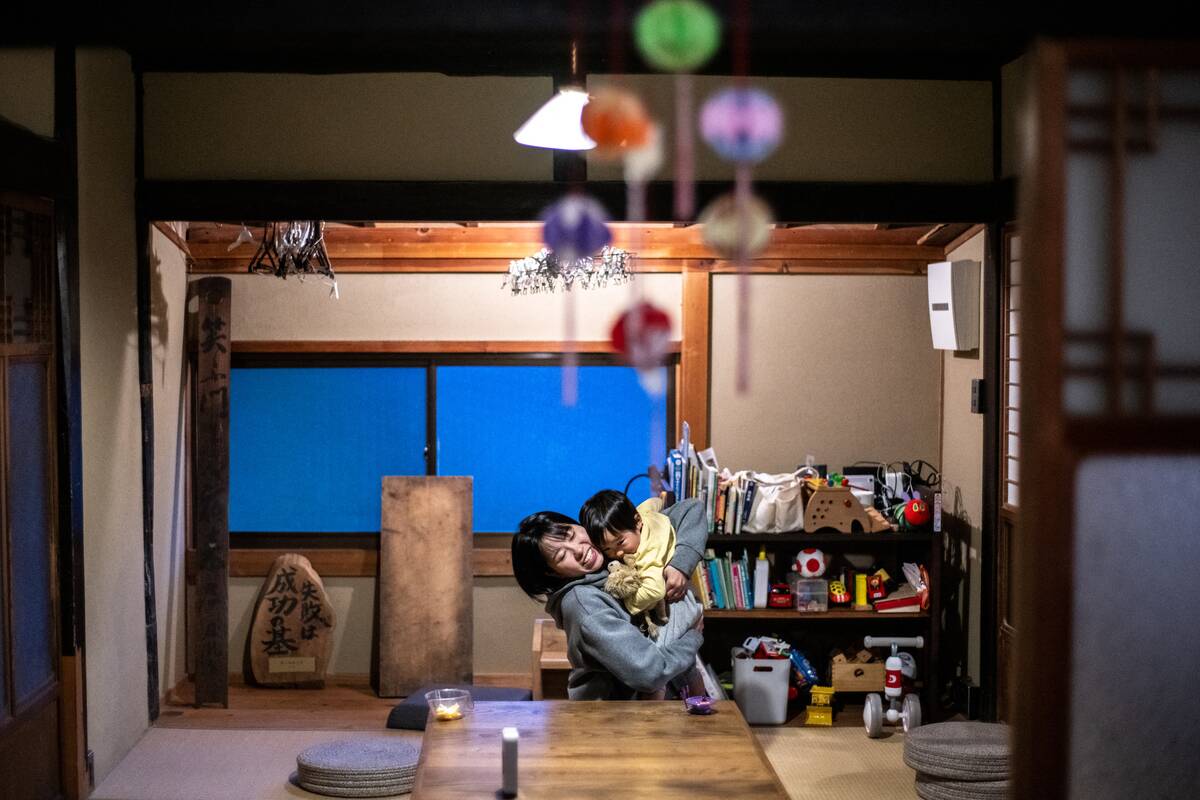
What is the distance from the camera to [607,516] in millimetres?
3771

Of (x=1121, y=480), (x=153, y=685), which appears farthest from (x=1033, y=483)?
(x=153, y=685)

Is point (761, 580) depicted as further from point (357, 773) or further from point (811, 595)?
point (357, 773)

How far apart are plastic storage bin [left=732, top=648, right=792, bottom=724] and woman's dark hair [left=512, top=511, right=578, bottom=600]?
2247 mm

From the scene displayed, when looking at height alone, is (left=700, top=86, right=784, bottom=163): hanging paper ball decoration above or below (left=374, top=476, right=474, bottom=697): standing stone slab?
above

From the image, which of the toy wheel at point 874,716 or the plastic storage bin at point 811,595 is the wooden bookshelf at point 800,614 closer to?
the plastic storage bin at point 811,595

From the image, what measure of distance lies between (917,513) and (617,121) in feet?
13.6

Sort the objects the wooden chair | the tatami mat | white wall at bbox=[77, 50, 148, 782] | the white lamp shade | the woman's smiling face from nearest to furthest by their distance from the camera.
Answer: the white lamp shade → the woman's smiling face → white wall at bbox=[77, 50, 148, 782] → the tatami mat → the wooden chair

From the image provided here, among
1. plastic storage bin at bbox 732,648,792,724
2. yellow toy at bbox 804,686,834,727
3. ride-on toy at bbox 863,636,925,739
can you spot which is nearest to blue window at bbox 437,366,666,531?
plastic storage bin at bbox 732,648,792,724

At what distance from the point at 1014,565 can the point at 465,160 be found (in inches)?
113

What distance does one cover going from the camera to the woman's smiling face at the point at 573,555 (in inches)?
144

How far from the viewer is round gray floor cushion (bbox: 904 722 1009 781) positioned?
4523 mm

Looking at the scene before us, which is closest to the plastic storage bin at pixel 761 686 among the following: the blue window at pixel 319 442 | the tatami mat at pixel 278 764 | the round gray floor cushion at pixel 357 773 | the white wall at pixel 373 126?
the tatami mat at pixel 278 764

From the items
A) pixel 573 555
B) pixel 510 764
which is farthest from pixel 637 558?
pixel 510 764

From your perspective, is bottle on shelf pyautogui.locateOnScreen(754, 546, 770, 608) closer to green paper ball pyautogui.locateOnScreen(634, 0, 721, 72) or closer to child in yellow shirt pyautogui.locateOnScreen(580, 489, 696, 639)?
child in yellow shirt pyautogui.locateOnScreen(580, 489, 696, 639)
